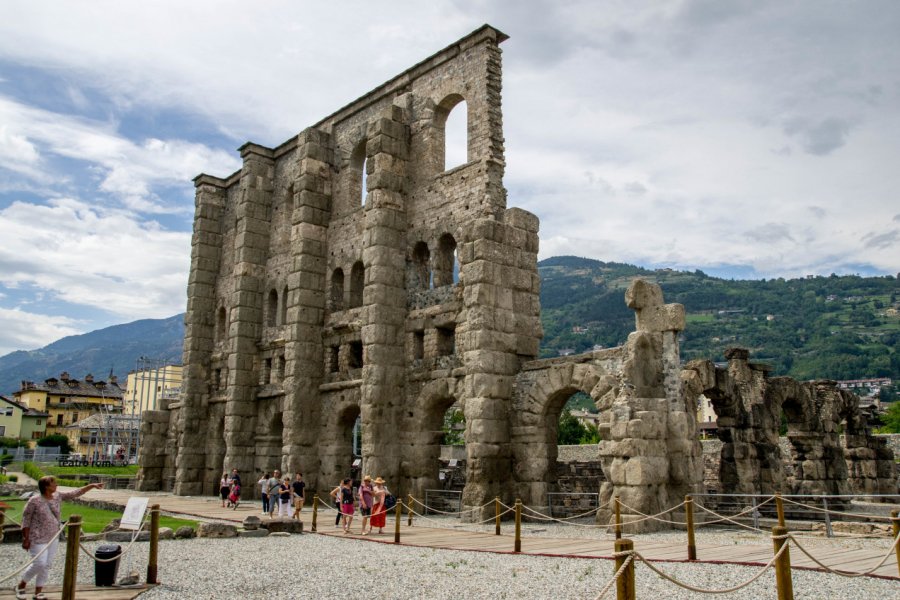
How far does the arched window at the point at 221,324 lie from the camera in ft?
106

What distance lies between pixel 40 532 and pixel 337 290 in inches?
695

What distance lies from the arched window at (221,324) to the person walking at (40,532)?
2413cm

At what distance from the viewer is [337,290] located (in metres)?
25.7

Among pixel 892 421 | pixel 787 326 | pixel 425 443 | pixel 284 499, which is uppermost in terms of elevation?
pixel 787 326

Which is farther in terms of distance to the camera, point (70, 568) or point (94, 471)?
point (94, 471)

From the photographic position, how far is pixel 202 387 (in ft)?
102

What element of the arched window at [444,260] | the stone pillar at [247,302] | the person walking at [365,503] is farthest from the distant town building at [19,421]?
the person walking at [365,503]

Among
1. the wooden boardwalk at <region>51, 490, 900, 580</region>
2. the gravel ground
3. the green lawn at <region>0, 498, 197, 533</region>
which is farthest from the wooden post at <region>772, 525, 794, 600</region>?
the green lawn at <region>0, 498, 197, 533</region>

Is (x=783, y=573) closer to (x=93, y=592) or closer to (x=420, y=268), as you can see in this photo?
(x=93, y=592)

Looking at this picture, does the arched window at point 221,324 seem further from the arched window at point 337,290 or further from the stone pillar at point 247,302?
the arched window at point 337,290

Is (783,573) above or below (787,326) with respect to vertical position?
below

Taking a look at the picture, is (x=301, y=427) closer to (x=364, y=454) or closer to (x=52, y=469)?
(x=364, y=454)

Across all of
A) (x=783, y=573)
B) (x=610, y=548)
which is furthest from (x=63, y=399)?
(x=783, y=573)

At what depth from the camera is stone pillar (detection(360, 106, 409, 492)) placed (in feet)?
68.5
